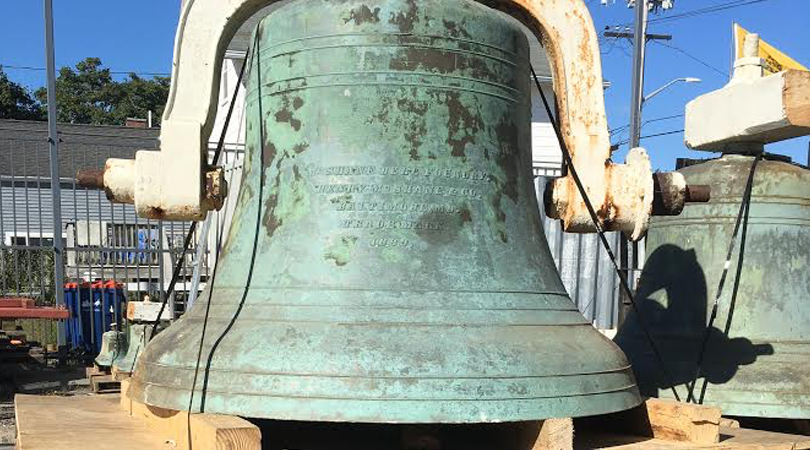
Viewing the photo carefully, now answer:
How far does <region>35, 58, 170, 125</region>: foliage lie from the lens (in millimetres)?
45875

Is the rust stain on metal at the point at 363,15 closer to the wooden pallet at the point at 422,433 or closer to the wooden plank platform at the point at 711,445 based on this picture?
the wooden pallet at the point at 422,433

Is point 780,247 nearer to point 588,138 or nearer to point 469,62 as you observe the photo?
point 588,138

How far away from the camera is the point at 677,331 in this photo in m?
4.05

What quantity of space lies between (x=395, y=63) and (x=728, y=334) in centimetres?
206

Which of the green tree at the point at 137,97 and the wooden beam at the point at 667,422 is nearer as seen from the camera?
the wooden beam at the point at 667,422

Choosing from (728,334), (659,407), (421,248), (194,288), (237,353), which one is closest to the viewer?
(237,353)

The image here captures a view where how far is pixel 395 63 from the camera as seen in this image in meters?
2.76

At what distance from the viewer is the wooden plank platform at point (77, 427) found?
2580mm

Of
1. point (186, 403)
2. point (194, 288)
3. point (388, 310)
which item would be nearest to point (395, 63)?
point (388, 310)

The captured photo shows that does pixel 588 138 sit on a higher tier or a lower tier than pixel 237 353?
higher

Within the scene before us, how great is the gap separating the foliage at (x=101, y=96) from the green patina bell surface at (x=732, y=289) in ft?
143

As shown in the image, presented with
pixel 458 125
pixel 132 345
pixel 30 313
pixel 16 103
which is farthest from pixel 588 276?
pixel 16 103

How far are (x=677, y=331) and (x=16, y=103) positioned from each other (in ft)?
143

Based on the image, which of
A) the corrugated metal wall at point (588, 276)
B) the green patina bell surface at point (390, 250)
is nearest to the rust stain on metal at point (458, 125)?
the green patina bell surface at point (390, 250)
